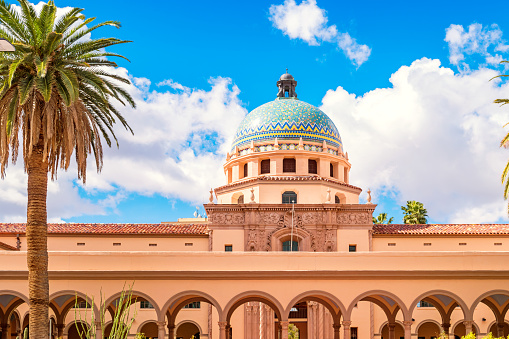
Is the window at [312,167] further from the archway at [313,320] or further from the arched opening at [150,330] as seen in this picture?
the arched opening at [150,330]

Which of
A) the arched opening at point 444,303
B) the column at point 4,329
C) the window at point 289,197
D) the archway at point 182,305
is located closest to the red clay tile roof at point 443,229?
the window at point 289,197

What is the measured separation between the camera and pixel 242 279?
31.7 metres

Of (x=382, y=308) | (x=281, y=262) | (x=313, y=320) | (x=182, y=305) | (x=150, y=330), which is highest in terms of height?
(x=281, y=262)

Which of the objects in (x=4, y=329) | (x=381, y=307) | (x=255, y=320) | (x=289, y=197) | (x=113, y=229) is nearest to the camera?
(x=4, y=329)

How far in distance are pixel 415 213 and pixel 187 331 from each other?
22920mm

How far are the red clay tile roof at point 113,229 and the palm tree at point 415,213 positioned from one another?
66.7ft

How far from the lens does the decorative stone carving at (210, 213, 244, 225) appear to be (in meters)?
43.8

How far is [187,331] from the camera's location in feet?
157

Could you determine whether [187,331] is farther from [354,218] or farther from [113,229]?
[354,218]

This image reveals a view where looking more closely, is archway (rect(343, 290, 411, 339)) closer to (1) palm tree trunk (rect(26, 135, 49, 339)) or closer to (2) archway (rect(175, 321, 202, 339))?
(2) archway (rect(175, 321, 202, 339))

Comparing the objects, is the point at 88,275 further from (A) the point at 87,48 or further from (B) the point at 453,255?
(B) the point at 453,255

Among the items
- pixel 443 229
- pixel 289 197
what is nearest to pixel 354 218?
pixel 289 197

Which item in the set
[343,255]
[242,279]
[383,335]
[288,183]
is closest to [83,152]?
[242,279]

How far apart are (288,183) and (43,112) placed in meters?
25.4
